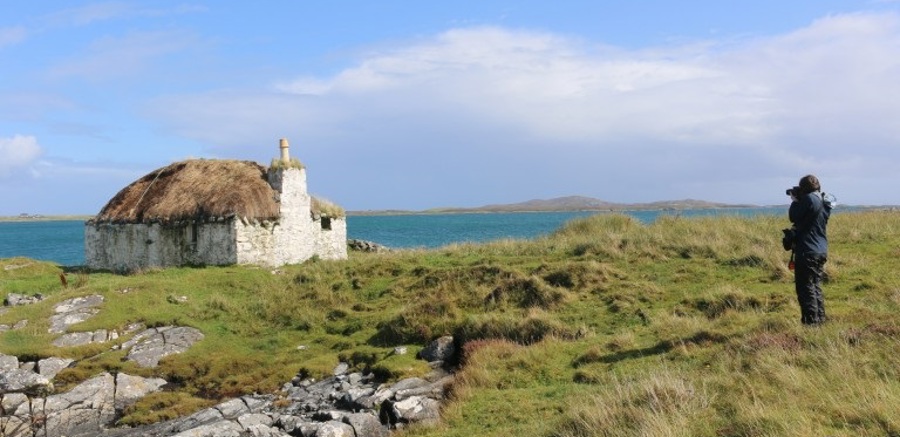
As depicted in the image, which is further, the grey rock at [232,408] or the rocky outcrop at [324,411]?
the grey rock at [232,408]

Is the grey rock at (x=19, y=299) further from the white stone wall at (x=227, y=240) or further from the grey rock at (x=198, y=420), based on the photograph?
the grey rock at (x=198, y=420)

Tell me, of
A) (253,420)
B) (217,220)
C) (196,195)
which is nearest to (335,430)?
(253,420)

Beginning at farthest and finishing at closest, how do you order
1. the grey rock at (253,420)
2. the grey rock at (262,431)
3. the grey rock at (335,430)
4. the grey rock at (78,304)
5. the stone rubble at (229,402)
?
the grey rock at (78,304) → the grey rock at (253,420) → the grey rock at (262,431) → the stone rubble at (229,402) → the grey rock at (335,430)

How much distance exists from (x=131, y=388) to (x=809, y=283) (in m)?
15.5

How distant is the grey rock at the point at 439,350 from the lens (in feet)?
56.1

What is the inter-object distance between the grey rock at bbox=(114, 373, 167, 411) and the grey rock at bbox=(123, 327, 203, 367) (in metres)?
1.10

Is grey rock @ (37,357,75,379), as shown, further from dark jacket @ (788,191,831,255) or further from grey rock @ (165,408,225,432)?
dark jacket @ (788,191,831,255)

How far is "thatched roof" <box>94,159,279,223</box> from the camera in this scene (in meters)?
31.1

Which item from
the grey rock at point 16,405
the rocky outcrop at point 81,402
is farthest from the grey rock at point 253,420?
the grey rock at point 16,405

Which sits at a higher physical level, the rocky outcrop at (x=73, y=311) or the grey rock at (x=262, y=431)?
the rocky outcrop at (x=73, y=311)

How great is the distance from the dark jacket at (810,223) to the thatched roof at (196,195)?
2323 cm

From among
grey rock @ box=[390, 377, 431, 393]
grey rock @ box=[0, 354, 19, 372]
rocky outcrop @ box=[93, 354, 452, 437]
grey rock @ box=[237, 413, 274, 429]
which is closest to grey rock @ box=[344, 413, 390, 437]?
rocky outcrop @ box=[93, 354, 452, 437]

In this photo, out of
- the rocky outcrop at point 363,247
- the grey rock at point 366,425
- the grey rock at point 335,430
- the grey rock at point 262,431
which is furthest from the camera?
the rocky outcrop at point 363,247

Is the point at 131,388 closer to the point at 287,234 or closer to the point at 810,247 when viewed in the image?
the point at 287,234
